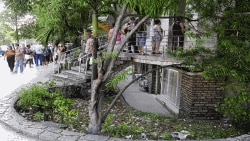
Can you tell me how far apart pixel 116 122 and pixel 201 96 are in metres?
3.29

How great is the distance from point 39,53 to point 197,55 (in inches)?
534

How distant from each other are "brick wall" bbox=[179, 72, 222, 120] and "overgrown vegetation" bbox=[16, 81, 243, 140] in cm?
45

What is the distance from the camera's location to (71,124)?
7.70 m

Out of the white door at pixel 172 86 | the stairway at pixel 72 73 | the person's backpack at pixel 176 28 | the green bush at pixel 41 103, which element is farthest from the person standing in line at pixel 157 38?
the green bush at pixel 41 103

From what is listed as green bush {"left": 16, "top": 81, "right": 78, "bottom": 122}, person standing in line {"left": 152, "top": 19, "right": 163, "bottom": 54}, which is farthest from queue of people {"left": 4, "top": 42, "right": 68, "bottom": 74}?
person standing in line {"left": 152, "top": 19, "right": 163, "bottom": 54}

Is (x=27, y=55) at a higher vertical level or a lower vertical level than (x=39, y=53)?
lower

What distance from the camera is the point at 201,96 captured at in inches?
377

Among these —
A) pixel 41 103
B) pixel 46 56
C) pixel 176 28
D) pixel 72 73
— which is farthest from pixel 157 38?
pixel 46 56

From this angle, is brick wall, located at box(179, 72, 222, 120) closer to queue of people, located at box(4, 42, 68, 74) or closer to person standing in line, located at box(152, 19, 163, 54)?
person standing in line, located at box(152, 19, 163, 54)

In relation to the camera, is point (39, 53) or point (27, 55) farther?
point (39, 53)

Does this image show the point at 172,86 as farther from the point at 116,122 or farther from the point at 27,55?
the point at 27,55

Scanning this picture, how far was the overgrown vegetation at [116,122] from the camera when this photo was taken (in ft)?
23.1

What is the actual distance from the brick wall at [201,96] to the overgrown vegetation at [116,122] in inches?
17.6

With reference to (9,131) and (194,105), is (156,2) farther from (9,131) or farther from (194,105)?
(194,105)
